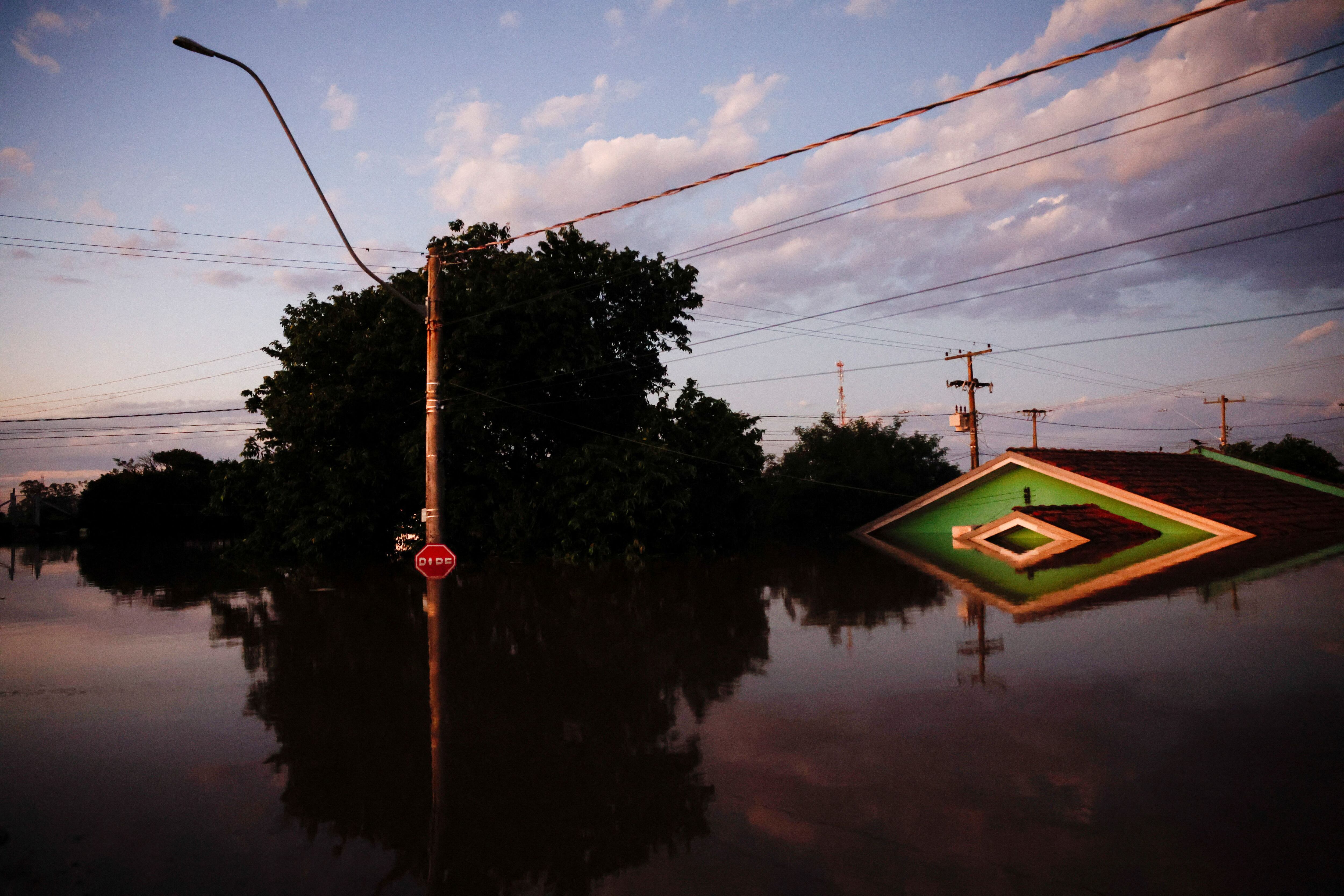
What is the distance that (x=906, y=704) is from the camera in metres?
8.04

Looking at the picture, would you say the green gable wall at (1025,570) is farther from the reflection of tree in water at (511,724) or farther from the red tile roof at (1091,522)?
the reflection of tree in water at (511,724)

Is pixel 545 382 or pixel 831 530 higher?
pixel 545 382

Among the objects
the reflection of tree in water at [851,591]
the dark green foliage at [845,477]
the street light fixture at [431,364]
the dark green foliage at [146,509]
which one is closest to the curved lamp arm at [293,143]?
the street light fixture at [431,364]

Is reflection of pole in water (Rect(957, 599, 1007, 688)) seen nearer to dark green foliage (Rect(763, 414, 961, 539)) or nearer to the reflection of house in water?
the reflection of house in water

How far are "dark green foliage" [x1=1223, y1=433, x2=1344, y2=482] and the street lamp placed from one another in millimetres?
70125

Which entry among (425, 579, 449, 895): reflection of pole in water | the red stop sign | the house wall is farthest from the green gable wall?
(425, 579, 449, 895): reflection of pole in water

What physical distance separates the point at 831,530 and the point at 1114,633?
3710 cm

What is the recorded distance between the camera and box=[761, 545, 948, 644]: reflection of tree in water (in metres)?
14.0

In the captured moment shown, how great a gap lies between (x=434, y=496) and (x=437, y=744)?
4.68m

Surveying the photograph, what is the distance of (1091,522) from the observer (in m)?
28.0

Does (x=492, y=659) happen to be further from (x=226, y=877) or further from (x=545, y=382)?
(x=545, y=382)

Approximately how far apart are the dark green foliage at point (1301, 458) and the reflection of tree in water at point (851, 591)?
54917 millimetres

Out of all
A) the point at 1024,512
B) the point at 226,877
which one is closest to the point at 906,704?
the point at 226,877

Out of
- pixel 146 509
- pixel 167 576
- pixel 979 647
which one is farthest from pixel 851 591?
pixel 146 509
